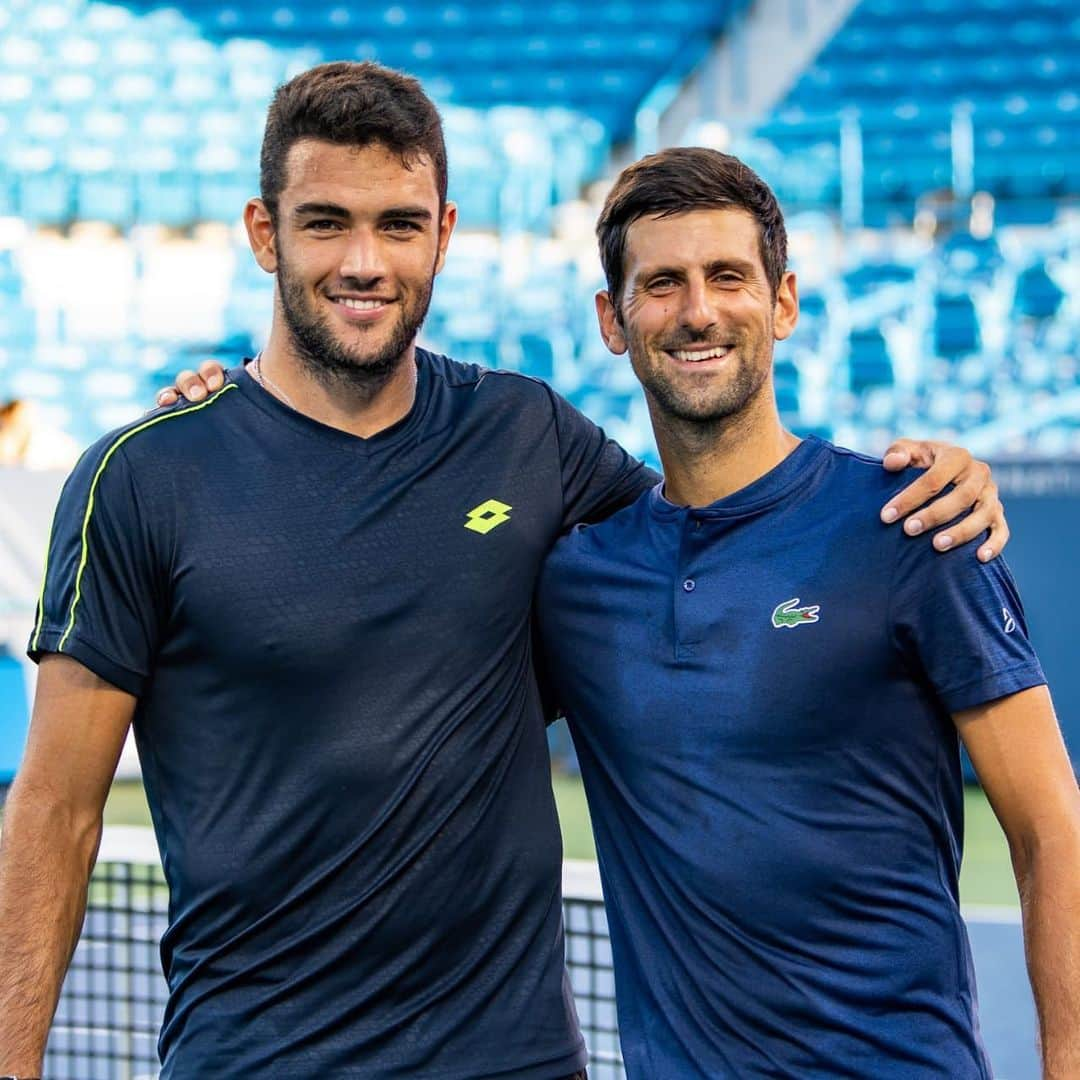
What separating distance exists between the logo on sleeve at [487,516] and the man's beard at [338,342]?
0.22 metres

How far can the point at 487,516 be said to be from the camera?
2211 mm

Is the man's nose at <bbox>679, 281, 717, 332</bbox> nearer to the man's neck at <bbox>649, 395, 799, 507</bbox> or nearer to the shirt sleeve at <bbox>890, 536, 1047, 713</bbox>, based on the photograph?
the man's neck at <bbox>649, 395, 799, 507</bbox>

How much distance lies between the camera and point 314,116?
Result: 212 centimetres

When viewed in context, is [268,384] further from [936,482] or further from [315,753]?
[936,482]

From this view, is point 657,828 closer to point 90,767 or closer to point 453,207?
point 90,767

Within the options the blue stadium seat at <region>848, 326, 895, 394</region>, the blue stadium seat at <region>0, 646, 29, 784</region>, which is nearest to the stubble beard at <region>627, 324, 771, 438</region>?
the blue stadium seat at <region>0, 646, 29, 784</region>

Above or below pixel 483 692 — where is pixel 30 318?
above

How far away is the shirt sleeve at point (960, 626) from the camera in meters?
1.84

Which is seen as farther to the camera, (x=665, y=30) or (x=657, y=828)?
(x=665, y=30)

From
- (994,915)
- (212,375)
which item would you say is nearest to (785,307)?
(212,375)

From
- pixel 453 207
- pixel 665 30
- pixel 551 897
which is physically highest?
pixel 665 30

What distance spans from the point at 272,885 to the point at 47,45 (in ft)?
48.8

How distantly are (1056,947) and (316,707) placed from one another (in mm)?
941

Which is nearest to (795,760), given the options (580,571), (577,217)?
(580,571)
